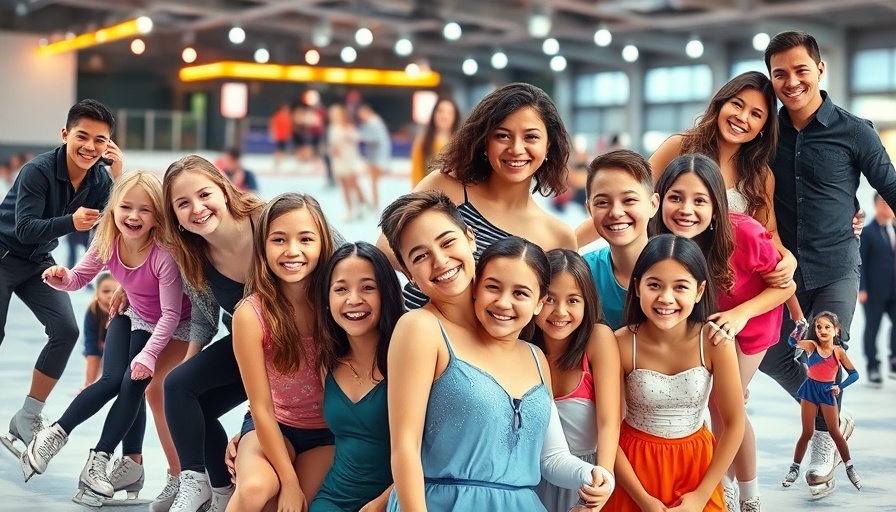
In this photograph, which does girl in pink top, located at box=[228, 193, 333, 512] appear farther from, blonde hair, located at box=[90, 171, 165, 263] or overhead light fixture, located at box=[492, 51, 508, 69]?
overhead light fixture, located at box=[492, 51, 508, 69]

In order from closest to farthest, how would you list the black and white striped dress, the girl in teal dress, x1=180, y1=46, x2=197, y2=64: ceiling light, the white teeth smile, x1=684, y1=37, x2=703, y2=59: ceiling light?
the white teeth smile → the girl in teal dress → the black and white striped dress → x1=684, y1=37, x2=703, y2=59: ceiling light → x1=180, y1=46, x2=197, y2=64: ceiling light

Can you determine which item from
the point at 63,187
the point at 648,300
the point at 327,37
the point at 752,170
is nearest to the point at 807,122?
the point at 752,170

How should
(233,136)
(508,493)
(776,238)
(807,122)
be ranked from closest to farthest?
1. (508,493)
2. (776,238)
3. (807,122)
4. (233,136)

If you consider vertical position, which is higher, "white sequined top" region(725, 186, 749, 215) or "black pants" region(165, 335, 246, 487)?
"white sequined top" region(725, 186, 749, 215)

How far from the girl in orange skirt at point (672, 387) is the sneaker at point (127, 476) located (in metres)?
1.72

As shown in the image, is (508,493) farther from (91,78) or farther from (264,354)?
(91,78)

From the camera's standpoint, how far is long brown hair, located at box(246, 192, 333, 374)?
2.69 meters

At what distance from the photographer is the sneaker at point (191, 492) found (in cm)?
301

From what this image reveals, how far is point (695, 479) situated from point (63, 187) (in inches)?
99.2

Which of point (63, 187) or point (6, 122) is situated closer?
point (63, 187)

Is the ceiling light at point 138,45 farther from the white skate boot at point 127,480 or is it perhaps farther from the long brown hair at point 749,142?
the long brown hair at point 749,142

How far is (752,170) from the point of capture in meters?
3.37

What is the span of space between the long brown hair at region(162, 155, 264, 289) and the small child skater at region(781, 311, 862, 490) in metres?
1.95

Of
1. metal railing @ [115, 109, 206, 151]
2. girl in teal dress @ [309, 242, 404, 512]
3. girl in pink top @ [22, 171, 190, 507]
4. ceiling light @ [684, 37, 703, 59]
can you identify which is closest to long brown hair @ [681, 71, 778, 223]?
girl in teal dress @ [309, 242, 404, 512]
